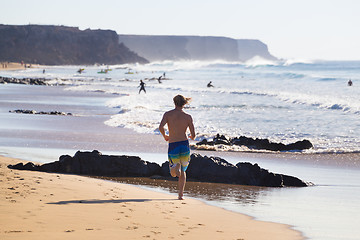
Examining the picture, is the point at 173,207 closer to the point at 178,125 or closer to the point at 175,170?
the point at 175,170

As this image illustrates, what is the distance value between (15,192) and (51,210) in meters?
0.93

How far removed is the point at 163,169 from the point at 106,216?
4027 millimetres

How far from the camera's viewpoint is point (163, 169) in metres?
10.4

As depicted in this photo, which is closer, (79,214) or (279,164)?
(79,214)

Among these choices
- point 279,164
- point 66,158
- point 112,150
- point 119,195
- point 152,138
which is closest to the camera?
point 119,195

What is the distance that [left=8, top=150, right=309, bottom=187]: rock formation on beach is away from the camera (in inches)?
393

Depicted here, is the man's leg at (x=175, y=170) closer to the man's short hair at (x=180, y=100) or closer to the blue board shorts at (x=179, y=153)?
the blue board shorts at (x=179, y=153)

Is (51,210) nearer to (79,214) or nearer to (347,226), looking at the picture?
(79,214)

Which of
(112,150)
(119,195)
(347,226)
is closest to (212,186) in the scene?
(119,195)

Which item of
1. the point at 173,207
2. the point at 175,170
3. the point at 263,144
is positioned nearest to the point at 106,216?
the point at 173,207

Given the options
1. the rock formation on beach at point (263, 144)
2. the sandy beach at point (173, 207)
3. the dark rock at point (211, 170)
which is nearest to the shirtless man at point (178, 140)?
the sandy beach at point (173, 207)

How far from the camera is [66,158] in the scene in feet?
34.2

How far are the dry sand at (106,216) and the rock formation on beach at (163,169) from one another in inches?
70.5

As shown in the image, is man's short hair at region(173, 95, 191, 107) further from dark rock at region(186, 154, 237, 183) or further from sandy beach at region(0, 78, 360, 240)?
dark rock at region(186, 154, 237, 183)
